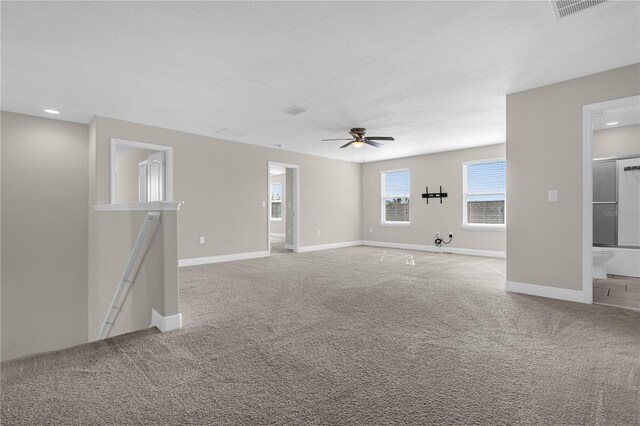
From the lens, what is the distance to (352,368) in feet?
6.82

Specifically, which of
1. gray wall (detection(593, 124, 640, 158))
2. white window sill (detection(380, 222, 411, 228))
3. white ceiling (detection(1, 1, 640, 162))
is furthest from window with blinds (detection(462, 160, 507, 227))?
white ceiling (detection(1, 1, 640, 162))

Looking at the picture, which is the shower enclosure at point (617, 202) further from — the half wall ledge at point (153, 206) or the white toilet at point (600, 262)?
the half wall ledge at point (153, 206)

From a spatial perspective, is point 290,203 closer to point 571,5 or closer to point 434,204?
point 434,204

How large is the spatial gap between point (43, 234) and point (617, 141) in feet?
30.8

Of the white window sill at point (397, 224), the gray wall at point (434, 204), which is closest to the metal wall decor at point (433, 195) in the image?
the gray wall at point (434, 204)

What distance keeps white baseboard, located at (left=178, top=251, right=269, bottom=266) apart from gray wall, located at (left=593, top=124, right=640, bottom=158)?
6568 mm

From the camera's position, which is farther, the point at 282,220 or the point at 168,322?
the point at 282,220

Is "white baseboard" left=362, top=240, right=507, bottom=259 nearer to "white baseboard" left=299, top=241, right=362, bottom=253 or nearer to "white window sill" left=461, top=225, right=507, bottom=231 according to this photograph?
"white baseboard" left=299, top=241, right=362, bottom=253

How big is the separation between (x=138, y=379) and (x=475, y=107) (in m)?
4.97

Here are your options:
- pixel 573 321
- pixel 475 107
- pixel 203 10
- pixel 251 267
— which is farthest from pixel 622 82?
pixel 251 267

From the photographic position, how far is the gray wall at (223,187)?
531cm

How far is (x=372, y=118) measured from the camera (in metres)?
5.00

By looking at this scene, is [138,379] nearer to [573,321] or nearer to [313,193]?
[573,321]

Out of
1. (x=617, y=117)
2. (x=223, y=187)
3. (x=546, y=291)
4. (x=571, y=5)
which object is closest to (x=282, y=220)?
(x=223, y=187)
